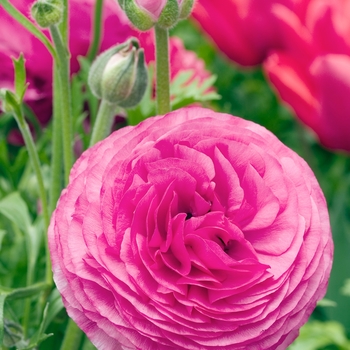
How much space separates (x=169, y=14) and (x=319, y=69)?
252 mm

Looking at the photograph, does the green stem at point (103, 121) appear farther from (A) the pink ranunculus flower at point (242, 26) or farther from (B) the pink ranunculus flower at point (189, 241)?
(A) the pink ranunculus flower at point (242, 26)

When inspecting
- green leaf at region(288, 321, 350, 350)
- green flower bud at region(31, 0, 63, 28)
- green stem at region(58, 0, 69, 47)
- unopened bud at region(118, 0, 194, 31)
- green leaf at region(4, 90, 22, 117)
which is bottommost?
green leaf at region(288, 321, 350, 350)

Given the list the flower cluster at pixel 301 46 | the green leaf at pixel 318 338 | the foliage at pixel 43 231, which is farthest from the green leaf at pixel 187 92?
the green leaf at pixel 318 338

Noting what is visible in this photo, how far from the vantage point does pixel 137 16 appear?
0.29 metres

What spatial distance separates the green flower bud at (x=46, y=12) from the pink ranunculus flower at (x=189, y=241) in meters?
0.07

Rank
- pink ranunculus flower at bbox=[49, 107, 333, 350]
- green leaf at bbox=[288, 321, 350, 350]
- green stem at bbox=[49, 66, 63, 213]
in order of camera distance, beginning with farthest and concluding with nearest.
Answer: green leaf at bbox=[288, 321, 350, 350]
green stem at bbox=[49, 66, 63, 213]
pink ranunculus flower at bbox=[49, 107, 333, 350]

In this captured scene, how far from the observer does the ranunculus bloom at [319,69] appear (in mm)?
495

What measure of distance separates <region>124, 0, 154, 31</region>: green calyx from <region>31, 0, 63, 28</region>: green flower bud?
0.03 metres

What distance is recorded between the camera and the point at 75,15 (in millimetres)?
465

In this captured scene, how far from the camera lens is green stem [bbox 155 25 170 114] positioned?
0.98ft

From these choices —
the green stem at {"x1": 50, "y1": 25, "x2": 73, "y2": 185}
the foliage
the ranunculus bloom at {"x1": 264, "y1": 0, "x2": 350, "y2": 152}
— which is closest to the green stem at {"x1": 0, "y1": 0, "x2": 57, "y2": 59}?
the green stem at {"x1": 50, "y1": 25, "x2": 73, "y2": 185}

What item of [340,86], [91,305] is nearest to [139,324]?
[91,305]

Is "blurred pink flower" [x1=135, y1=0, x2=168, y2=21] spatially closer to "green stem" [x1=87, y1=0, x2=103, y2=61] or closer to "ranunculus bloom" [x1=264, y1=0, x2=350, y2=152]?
"green stem" [x1=87, y1=0, x2=103, y2=61]

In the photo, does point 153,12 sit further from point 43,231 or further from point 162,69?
point 43,231
